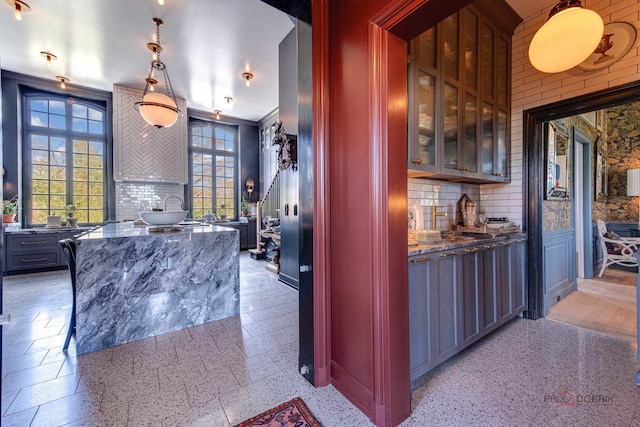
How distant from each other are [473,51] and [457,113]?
78cm

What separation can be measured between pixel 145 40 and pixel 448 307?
5.29 m

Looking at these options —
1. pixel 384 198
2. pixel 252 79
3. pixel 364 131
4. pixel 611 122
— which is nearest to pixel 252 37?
pixel 252 79

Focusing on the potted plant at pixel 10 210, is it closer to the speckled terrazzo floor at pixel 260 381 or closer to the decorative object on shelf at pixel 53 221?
the decorative object on shelf at pixel 53 221

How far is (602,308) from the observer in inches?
128

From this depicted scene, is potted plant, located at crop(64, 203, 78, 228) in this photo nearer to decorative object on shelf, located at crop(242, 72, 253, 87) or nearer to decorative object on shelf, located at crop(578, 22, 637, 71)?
decorative object on shelf, located at crop(242, 72, 253, 87)

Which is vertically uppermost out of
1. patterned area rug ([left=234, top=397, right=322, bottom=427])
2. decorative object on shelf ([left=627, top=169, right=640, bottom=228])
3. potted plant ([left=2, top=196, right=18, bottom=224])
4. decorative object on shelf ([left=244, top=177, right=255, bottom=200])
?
decorative object on shelf ([left=244, top=177, right=255, bottom=200])

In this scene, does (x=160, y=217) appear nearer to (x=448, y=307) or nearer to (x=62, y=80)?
(x=448, y=307)

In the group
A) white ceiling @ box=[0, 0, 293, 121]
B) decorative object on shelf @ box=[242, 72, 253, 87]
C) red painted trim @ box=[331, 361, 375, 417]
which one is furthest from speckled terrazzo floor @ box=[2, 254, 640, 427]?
decorative object on shelf @ box=[242, 72, 253, 87]

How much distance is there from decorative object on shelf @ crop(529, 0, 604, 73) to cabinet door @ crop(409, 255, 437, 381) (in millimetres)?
1815

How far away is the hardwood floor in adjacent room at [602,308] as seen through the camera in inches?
109

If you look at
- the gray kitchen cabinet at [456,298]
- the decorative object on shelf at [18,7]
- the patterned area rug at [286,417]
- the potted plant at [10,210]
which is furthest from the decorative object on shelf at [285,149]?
the potted plant at [10,210]

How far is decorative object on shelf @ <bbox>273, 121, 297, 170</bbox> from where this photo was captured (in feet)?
11.0

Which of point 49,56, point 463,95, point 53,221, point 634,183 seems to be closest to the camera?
point 463,95

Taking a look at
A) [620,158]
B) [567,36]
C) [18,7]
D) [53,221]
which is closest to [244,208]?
[53,221]
